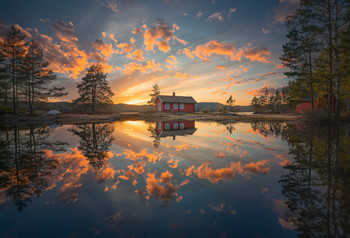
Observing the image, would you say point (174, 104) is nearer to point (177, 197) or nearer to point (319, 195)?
point (177, 197)

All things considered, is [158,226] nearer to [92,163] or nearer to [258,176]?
[258,176]

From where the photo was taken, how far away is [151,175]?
448 cm

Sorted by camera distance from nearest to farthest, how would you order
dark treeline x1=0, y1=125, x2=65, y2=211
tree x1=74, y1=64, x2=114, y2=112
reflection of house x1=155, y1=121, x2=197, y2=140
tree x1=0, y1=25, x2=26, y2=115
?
dark treeline x1=0, y1=125, x2=65, y2=211, reflection of house x1=155, y1=121, x2=197, y2=140, tree x1=0, y1=25, x2=26, y2=115, tree x1=74, y1=64, x2=114, y2=112

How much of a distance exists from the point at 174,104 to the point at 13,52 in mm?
36044

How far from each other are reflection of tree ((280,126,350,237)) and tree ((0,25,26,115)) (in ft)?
122

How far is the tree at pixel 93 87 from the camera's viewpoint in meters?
40.6

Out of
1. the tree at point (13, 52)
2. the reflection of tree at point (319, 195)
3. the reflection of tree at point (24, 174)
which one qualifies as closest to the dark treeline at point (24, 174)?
the reflection of tree at point (24, 174)

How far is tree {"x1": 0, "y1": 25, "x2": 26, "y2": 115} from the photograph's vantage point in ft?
84.7

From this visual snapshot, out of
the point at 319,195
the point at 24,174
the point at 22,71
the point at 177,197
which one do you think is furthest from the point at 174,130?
the point at 22,71

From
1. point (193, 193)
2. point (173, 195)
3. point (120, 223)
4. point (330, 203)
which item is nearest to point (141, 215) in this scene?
point (120, 223)

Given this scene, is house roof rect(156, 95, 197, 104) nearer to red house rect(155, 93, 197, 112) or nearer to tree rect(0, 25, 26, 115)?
red house rect(155, 93, 197, 112)

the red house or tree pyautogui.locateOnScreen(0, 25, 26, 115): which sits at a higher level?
tree pyautogui.locateOnScreen(0, 25, 26, 115)

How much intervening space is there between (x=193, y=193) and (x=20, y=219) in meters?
3.25

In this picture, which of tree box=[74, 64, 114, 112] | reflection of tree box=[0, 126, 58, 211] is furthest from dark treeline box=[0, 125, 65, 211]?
tree box=[74, 64, 114, 112]
